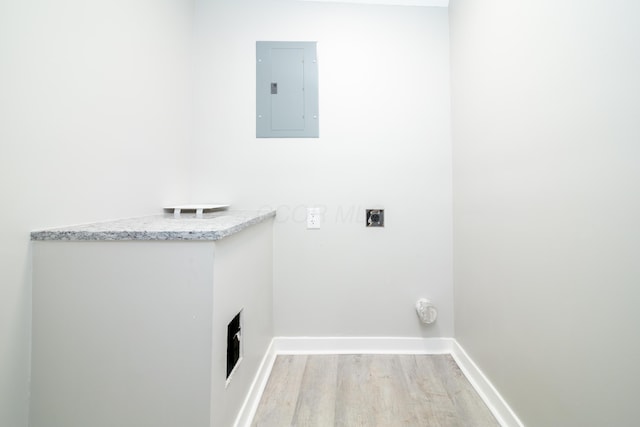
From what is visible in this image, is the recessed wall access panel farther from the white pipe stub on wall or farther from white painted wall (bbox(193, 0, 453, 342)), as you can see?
the white pipe stub on wall

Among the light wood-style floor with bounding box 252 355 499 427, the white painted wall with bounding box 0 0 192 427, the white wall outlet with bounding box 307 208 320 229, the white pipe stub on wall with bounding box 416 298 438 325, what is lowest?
the light wood-style floor with bounding box 252 355 499 427

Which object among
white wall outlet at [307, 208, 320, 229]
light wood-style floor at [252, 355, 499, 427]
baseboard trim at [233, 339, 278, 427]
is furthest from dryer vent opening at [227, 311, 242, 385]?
white wall outlet at [307, 208, 320, 229]

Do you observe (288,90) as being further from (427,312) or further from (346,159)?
(427,312)

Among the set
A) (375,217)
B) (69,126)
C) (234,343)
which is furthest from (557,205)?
(69,126)

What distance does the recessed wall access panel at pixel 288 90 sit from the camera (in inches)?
63.0

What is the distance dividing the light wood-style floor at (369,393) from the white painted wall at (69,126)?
0.90 meters

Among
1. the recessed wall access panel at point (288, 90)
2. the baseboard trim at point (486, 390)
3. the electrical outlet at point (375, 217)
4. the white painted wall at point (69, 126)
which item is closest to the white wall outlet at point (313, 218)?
the electrical outlet at point (375, 217)

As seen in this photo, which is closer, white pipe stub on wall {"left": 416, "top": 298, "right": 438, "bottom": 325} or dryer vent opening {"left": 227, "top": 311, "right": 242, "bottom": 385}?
dryer vent opening {"left": 227, "top": 311, "right": 242, "bottom": 385}

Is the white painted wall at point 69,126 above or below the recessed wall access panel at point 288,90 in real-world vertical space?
below

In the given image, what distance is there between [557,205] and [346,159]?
1.03 m

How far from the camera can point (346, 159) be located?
1.60 m

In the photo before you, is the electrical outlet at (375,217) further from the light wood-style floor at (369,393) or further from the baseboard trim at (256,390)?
the baseboard trim at (256,390)

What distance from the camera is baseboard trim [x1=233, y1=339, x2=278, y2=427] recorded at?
103 centimetres

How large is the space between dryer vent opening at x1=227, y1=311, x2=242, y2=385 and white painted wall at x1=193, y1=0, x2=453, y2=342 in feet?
1.99
